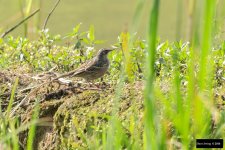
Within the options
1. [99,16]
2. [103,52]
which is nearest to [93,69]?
[103,52]

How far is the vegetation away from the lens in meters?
2.08

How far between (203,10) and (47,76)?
2738 millimetres

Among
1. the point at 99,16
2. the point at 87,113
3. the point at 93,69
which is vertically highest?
the point at 99,16

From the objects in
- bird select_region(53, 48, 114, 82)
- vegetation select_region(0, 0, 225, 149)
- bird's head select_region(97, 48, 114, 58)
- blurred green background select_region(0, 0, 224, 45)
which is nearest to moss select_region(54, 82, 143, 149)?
vegetation select_region(0, 0, 225, 149)

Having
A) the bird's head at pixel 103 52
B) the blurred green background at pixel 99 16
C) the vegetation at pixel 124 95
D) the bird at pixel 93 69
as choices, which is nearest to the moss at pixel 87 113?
the vegetation at pixel 124 95

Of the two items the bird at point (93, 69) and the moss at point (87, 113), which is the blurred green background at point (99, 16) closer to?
the bird at point (93, 69)

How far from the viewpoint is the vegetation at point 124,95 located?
208 cm

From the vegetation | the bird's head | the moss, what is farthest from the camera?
the bird's head

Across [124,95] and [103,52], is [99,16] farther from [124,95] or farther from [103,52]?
[124,95]

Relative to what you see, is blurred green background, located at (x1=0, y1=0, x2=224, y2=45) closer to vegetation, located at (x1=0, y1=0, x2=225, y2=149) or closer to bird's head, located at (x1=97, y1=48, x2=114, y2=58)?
bird's head, located at (x1=97, y1=48, x2=114, y2=58)

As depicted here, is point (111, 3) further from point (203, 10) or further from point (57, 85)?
point (203, 10)

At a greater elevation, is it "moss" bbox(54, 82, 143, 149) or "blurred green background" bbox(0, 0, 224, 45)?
"blurred green background" bbox(0, 0, 224, 45)

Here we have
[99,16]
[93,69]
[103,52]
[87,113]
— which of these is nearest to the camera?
[87,113]

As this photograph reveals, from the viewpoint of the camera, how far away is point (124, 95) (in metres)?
3.89
